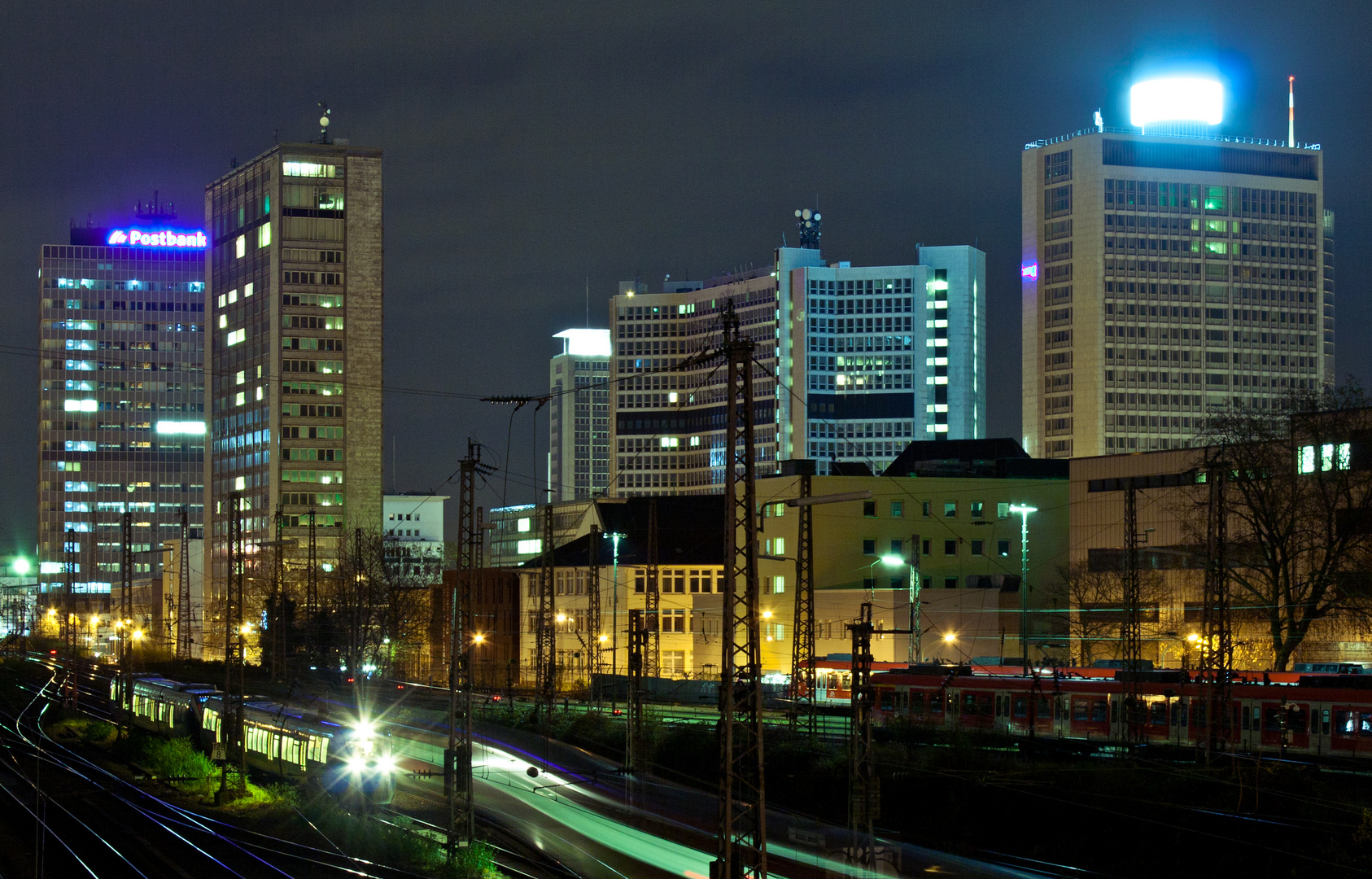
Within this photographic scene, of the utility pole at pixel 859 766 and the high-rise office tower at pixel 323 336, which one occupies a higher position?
the high-rise office tower at pixel 323 336

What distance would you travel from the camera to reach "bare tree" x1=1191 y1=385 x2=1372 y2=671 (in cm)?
7231

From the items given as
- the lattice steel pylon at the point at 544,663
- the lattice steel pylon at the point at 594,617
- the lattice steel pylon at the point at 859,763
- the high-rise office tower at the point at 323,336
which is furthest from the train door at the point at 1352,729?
the high-rise office tower at the point at 323,336

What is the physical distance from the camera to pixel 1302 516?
243 ft

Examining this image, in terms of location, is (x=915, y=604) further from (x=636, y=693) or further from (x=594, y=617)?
(x=594, y=617)

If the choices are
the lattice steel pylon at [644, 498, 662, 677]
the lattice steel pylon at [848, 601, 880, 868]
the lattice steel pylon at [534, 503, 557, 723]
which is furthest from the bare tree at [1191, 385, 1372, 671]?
the lattice steel pylon at [848, 601, 880, 868]

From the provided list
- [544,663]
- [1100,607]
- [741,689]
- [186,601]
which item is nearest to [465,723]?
[741,689]

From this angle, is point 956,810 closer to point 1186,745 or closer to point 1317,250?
point 1186,745

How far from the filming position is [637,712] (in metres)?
55.2

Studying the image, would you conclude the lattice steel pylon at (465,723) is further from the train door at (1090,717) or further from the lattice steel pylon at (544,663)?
the train door at (1090,717)

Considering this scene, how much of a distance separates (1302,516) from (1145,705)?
22380 mm

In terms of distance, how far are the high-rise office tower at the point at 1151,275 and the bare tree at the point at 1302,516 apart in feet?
373

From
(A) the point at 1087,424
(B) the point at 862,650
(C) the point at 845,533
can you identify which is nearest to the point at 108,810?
(B) the point at 862,650

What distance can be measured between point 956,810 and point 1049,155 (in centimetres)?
15190

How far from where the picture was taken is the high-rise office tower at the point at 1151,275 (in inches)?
7534
